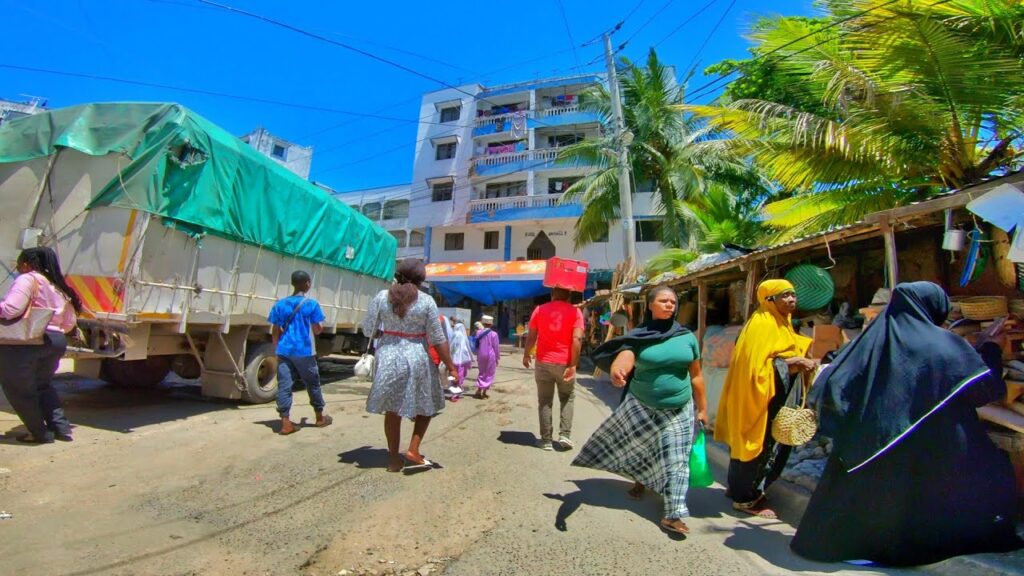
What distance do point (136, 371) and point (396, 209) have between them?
25402mm

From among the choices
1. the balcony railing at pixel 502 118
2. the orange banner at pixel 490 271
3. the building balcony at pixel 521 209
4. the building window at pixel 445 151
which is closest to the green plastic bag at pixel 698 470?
the orange banner at pixel 490 271

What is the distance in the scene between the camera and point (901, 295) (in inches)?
110

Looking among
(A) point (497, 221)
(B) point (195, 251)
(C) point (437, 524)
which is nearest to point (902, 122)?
(C) point (437, 524)

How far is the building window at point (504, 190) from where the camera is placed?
27.3 meters

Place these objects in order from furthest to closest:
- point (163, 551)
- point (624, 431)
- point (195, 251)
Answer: point (195, 251), point (624, 431), point (163, 551)

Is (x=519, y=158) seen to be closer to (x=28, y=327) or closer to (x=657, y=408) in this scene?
(x=28, y=327)

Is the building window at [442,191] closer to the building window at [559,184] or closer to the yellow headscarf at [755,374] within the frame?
the building window at [559,184]

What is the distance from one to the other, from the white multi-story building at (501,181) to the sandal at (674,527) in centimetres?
2103

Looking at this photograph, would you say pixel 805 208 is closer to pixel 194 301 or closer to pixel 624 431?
pixel 624 431

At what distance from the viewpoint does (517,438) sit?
561cm

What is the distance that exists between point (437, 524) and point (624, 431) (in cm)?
134

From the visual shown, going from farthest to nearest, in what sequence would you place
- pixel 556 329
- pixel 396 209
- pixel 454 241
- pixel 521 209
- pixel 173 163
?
pixel 396 209 → pixel 454 241 → pixel 521 209 → pixel 173 163 → pixel 556 329

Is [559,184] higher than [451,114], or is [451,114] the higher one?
[451,114]

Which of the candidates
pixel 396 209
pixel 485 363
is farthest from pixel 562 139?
pixel 485 363
